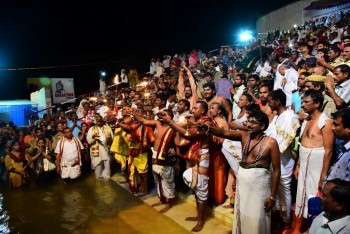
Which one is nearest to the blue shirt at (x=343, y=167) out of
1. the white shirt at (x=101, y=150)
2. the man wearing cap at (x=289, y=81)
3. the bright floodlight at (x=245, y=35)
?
the man wearing cap at (x=289, y=81)

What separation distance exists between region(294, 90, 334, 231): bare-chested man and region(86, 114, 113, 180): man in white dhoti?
21.4 ft

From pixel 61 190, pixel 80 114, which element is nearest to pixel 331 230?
pixel 61 190

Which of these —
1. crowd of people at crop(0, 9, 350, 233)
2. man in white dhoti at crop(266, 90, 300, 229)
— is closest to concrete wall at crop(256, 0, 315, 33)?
crowd of people at crop(0, 9, 350, 233)

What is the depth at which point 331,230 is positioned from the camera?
2.52 m

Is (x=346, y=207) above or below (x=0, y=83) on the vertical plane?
below

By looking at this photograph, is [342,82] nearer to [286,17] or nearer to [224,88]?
[224,88]

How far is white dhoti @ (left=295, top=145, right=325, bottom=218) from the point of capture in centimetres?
422

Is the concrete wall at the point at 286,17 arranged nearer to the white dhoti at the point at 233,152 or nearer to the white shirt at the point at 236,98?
the white shirt at the point at 236,98

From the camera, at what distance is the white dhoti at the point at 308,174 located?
4.22m

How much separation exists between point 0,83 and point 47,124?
63.1 ft

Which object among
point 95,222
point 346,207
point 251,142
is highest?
point 251,142

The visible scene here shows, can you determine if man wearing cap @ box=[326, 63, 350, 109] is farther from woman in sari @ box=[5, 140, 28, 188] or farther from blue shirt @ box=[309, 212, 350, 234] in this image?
woman in sari @ box=[5, 140, 28, 188]

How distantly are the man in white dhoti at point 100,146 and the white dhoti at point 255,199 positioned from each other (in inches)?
249

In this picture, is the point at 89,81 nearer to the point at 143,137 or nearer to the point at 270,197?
the point at 143,137
